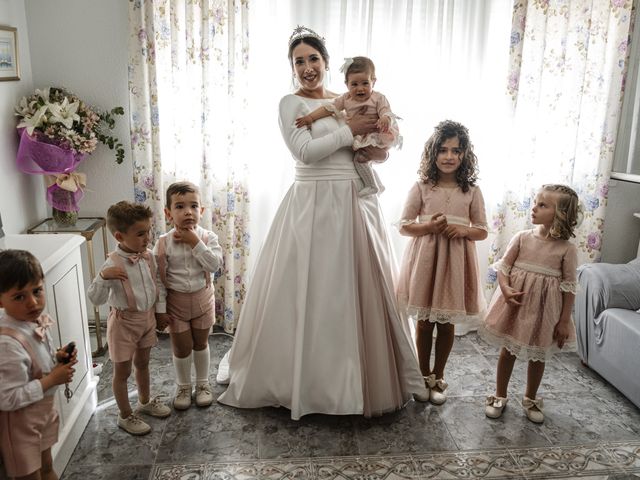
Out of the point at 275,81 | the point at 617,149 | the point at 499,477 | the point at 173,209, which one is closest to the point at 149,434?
the point at 173,209

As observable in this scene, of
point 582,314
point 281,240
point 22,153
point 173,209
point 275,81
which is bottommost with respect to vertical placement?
point 582,314

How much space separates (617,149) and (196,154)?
96.8 inches

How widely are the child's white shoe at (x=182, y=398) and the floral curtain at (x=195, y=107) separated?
2.62ft

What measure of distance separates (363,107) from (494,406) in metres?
1.47

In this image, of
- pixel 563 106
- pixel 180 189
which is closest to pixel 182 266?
pixel 180 189

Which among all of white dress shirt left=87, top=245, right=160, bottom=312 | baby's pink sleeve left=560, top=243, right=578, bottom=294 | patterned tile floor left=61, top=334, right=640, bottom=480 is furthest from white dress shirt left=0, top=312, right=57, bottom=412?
baby's pink sleeve left=560, top=243, right=578, bottom=294

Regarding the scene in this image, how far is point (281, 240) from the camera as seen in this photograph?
2.42 m

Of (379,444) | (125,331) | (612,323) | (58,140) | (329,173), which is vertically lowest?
(379,444)

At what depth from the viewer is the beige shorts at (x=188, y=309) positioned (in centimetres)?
234

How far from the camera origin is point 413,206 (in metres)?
2.46

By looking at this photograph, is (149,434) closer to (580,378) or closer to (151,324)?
(151,324)

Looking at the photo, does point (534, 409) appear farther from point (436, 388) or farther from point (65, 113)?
point (65, 113)

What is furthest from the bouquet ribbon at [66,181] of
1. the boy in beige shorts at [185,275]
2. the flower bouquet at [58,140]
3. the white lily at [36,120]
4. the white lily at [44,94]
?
the boy in beige shorts at [185,275]

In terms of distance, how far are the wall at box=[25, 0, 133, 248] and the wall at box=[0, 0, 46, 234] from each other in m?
0.07
